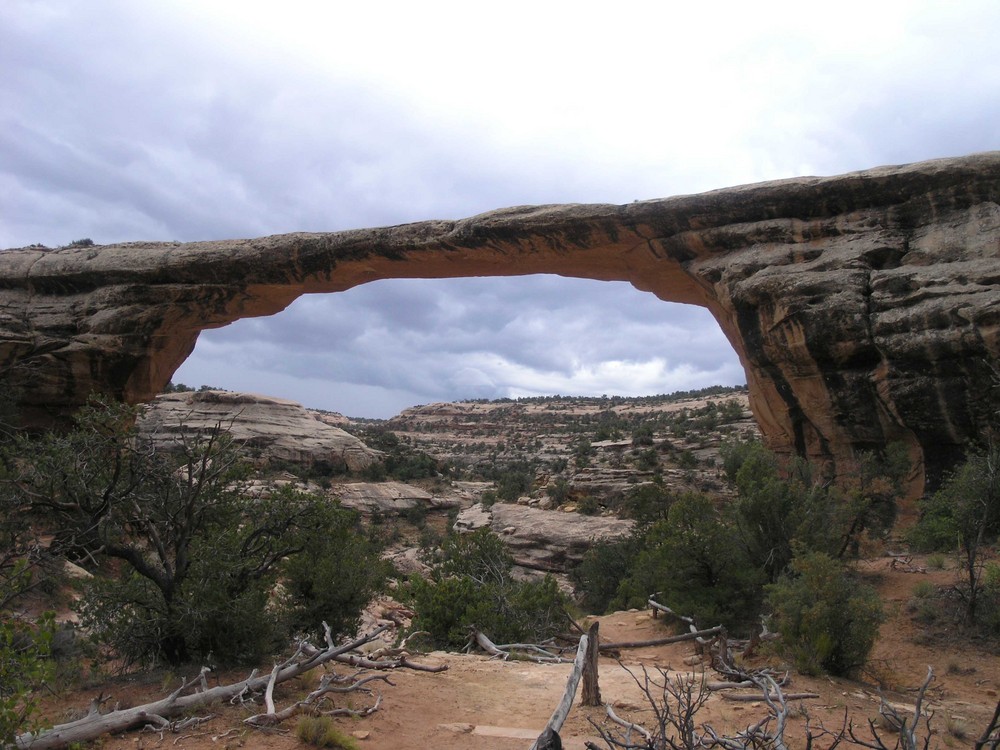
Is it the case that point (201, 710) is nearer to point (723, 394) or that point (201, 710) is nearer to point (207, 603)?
point (207, 603)

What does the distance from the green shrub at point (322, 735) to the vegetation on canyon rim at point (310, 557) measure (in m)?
1.66

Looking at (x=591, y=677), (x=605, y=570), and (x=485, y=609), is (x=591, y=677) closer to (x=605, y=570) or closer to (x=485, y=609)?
(x=485, y=609)

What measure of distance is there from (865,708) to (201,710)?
5233 mm

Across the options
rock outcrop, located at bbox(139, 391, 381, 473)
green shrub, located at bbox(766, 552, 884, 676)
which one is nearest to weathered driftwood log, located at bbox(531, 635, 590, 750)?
green shrub, located at bbox(766, 552, 884, 676)

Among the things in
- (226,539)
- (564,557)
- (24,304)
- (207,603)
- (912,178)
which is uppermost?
(912,178)

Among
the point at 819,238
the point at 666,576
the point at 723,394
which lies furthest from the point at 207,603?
the point at 723,394

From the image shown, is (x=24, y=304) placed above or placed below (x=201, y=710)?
above

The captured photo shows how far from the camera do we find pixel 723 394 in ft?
147

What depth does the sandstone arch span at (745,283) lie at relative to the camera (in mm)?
10000

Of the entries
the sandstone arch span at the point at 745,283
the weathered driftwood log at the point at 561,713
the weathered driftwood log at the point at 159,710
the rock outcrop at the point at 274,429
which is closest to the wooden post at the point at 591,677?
the weathered driftwood log at the point at 561,713

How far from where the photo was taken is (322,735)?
438 centimetres

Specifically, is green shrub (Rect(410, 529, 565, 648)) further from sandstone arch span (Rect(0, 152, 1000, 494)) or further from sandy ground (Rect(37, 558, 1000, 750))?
→ sandstone arch span (Rect(0, 152, 1000, 494))

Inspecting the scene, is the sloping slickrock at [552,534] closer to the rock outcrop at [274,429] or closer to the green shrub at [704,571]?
the green shrub at [704,571]

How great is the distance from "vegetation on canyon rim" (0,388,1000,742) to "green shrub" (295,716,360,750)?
166 cm
